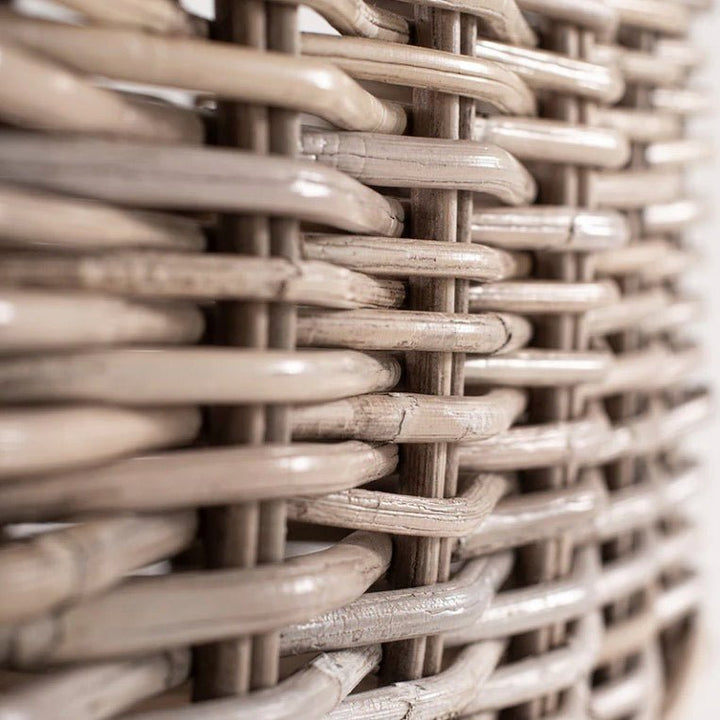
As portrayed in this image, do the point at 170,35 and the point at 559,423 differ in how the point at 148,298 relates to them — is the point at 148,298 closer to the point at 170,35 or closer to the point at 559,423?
Answer: the point at 170,35

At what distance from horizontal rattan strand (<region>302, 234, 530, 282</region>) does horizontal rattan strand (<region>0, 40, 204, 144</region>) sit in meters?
0.06

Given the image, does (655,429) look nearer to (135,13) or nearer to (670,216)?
(670,216)

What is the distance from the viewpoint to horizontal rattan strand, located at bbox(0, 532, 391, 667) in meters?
0.27

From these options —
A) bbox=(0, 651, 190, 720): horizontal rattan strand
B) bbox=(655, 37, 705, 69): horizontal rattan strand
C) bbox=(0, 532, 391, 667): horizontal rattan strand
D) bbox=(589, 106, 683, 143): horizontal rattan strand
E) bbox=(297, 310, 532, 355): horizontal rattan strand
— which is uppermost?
bbox=(655, 37, 705, 69): horizontal rattan strand

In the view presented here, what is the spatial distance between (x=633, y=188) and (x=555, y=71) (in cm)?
9

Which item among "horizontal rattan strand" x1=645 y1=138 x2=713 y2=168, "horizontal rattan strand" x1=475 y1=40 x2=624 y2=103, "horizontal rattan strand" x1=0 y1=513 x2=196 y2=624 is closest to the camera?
"horizontal rattan strand" x1=0 y1=513 x2=196 y2=624

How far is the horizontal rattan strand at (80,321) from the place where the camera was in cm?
26

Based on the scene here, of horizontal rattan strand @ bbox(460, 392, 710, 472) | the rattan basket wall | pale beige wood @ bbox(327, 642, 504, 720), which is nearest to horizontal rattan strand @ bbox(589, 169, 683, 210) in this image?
the rattan basket wall

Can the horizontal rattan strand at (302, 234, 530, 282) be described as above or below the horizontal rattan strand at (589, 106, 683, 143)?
below

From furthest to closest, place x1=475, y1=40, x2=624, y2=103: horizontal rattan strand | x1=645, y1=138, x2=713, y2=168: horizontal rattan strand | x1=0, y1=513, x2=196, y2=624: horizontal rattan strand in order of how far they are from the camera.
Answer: x1=645, y1=138, x2=713, y2=168: horizontal rattan strand → x1=475, y1=40, x2=624, y2=103: horizontal rattan strand → x1=0, y1=513, x2=196, y2=624: horizontal rattan strand

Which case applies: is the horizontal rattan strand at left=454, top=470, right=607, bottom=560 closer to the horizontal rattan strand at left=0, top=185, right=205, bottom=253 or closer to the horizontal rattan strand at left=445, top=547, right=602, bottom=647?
the horizontal rattan strand at left=445, top=547, right=602, bottom=647

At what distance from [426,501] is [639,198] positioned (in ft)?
0.69

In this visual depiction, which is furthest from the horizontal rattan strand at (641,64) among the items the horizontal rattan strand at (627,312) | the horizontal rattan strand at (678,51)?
the horizontal rattan strand at (627,312)

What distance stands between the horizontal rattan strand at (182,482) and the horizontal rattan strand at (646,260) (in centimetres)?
20
